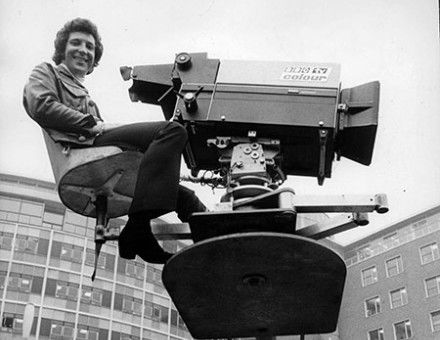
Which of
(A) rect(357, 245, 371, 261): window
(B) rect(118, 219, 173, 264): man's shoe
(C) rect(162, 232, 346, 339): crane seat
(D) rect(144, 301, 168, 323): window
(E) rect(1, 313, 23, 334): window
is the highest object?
(A) rect(357, 245, 371, 261): window

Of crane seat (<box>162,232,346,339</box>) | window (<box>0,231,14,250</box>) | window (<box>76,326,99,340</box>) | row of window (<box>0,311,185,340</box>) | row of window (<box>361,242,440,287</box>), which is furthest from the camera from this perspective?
row of window (<box>361,242,440,287</box>)

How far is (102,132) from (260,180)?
0.84m

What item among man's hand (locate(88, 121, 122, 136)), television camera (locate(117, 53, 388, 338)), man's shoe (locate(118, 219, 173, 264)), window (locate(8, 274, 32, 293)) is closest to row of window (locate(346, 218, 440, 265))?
window (locate(8, 274, 32, 293))

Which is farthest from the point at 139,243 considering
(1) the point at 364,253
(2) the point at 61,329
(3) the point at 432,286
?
(1) the point at 364,253

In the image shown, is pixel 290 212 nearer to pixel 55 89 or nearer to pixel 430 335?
pixel 55 89

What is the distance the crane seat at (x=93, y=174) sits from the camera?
134 inches

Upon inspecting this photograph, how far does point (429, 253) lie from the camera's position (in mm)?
43625

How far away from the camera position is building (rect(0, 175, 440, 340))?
38562mm

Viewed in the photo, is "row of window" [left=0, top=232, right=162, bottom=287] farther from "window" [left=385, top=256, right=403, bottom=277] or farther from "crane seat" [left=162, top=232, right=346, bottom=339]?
"crane seat" [left=162, top=232, right=346, bottom=339]

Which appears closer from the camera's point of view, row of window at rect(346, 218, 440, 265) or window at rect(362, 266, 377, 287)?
row of window at rect(346, 218, 440, 265)

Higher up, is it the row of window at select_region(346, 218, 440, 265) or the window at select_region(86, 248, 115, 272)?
the row of window at select_region(346, 218, 440, 265)

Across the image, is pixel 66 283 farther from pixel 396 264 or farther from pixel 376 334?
pixel 396 264

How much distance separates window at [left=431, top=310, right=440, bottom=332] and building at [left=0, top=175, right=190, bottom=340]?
15.2 m

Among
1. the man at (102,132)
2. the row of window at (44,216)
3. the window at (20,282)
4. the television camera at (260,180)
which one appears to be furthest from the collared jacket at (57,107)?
the row of window at (44,216)
